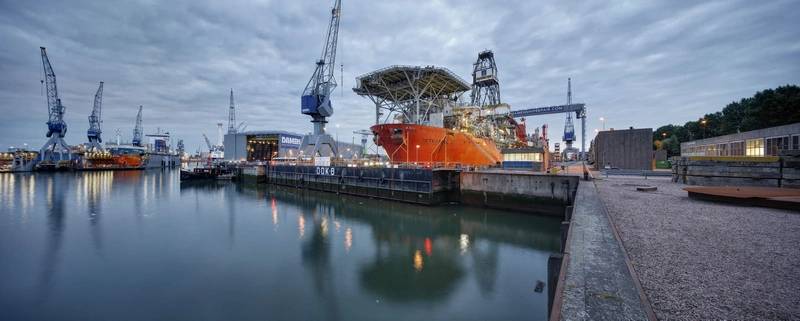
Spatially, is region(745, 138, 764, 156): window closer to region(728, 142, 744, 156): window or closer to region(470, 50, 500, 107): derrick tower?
region(728, 142, 744, 156): window

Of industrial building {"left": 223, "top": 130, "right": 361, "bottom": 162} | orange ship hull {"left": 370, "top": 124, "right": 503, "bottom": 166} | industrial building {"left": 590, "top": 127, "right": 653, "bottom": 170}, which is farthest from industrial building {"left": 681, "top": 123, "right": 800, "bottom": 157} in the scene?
industrial building {"left": 223, "top": 130, "right": 361, "bottom": 162}

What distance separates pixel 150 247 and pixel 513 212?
23.4 meters

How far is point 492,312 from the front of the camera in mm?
9039

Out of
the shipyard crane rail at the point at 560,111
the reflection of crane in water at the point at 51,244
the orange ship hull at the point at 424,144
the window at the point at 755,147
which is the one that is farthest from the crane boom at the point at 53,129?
the window at the point at 755,147

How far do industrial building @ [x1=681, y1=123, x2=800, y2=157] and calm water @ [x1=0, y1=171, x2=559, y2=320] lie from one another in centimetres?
1945

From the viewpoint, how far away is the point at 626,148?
106 ft

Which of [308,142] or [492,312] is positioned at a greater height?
[308,142]

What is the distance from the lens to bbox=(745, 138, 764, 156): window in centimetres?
2559

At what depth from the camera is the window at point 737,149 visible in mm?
28350

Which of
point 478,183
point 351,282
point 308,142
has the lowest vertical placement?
point 351,282

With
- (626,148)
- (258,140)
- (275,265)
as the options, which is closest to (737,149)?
(626,148)

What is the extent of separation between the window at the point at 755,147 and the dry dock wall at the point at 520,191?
20.4m

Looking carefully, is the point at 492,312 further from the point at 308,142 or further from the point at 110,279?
the point at 308,142

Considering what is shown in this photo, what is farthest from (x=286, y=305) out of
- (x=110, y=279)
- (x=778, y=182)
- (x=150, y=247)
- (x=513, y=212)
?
(x=778, y=182)
